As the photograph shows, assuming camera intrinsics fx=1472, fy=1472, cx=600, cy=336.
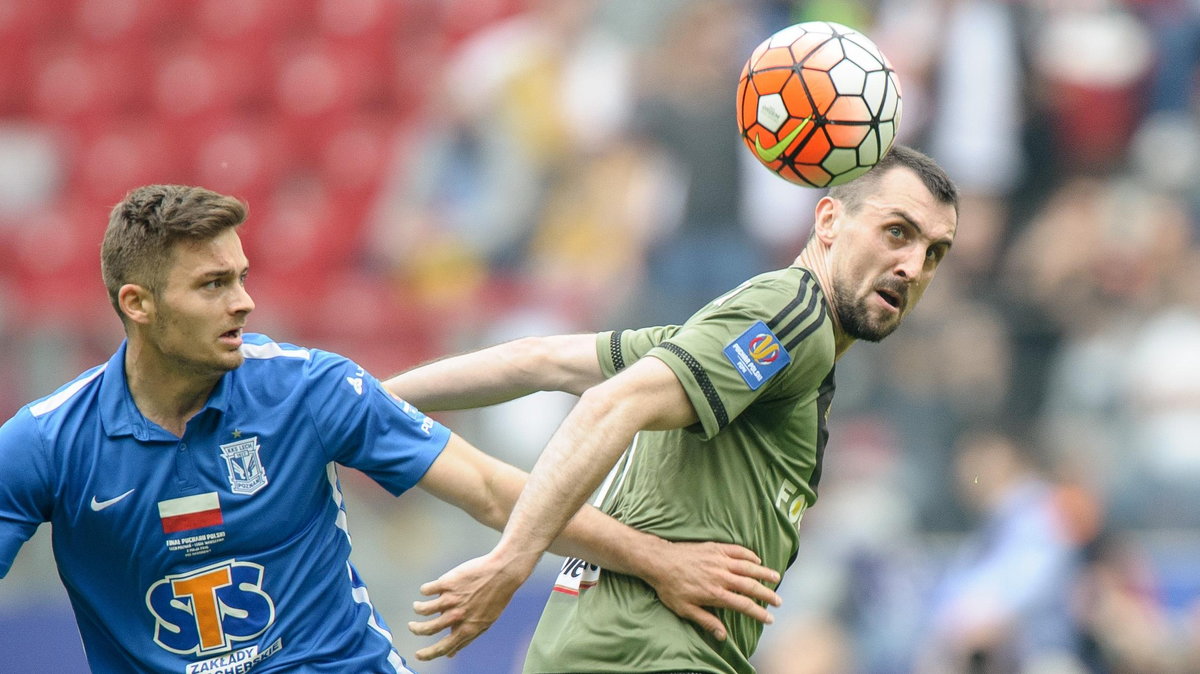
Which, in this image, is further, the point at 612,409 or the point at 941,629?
the point at 941,629

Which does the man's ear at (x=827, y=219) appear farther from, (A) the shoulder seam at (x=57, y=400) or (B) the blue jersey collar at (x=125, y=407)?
(A) the shoulder seam at (x=57, y=400)

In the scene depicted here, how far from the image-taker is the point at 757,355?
13.8 ft

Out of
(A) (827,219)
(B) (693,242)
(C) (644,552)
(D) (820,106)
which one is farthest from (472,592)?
(B) (693,242)

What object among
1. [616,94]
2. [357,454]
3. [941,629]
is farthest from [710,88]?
[357,454]

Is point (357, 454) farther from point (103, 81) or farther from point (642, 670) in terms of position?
point (103, 81)

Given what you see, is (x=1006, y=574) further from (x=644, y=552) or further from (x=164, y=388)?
(x=164, y=388)

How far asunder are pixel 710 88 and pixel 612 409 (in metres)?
8.13

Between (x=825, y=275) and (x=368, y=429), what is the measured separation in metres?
1.54

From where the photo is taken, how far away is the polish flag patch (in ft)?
13.9

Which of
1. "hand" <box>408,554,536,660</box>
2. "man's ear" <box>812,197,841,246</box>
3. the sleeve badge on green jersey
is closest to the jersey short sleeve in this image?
the sleeve badge on green jersey

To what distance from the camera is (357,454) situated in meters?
4.39

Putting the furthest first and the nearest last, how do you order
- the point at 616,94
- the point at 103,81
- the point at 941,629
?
the point at 103,81
the point at 616,94
the point at 941,629

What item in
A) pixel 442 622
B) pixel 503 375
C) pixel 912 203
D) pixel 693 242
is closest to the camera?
pixel 442 622

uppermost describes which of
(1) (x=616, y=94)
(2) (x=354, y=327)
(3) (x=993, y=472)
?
(1) (x=616, y=94)
